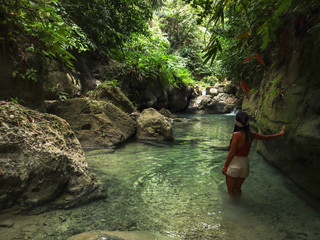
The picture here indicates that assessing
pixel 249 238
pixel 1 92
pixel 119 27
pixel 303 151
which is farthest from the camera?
pixel 119 27

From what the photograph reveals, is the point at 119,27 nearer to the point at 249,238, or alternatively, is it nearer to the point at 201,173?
the point at 201,173

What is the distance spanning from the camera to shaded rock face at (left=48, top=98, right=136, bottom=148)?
5.67 m

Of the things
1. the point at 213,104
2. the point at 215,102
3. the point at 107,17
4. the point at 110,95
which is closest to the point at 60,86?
the point at 110,95

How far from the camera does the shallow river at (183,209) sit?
2262mm

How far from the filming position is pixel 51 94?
21.7 ft

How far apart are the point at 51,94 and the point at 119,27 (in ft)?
13.1

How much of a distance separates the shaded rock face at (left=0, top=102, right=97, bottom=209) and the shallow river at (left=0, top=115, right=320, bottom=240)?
0.31 meters

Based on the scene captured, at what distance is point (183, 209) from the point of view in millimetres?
2826

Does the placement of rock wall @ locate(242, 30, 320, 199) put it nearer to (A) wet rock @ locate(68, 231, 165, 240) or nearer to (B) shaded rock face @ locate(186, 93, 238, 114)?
(A) wet rock @ locate(68, 231, 165, 240)

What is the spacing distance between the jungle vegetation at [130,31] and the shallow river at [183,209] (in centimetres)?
211

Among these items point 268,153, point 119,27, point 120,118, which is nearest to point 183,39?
point 119,27

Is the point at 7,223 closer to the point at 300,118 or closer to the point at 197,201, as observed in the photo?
the point at 197,201

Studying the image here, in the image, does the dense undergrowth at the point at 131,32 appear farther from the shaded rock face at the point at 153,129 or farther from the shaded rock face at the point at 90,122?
the shaded rock face at the point at 153,129

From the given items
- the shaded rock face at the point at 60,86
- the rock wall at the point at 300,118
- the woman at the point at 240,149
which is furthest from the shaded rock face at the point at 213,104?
the woman at the point at 240,149
